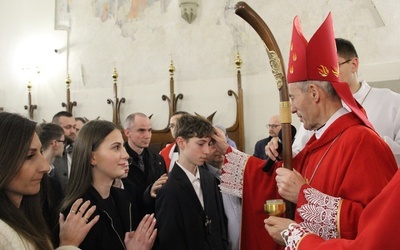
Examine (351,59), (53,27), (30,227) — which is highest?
(53,27)

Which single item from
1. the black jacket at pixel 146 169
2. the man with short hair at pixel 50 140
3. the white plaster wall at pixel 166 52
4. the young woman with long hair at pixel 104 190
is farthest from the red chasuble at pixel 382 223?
the white plaster wall at pixel 166 52

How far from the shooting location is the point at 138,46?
909cm

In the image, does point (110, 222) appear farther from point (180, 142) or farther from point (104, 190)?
point (180, 142)

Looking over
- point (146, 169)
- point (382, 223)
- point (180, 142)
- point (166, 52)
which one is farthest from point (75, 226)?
point (166, 52)

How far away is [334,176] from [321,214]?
265 millimetres

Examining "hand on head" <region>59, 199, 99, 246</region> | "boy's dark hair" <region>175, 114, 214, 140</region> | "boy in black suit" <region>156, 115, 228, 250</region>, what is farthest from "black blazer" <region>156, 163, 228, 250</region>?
"hand on head" <region>59, 199, 99, 246</region>

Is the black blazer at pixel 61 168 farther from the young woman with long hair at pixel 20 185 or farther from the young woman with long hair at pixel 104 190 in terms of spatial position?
the young woman with long hair at pixel 20 185

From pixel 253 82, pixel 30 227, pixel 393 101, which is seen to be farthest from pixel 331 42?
pixel 253 82

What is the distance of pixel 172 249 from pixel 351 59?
1.74 m

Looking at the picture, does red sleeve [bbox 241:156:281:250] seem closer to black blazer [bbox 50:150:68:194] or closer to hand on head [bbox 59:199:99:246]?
hand on head [bbox 59:199:99:246]

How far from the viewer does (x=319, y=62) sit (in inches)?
91.0

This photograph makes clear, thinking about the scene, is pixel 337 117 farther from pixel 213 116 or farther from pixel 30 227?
pixel 213 116

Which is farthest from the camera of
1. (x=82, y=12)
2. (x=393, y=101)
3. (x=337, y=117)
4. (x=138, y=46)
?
(x=82, y=12)

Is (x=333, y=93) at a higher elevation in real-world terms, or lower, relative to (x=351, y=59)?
lower
